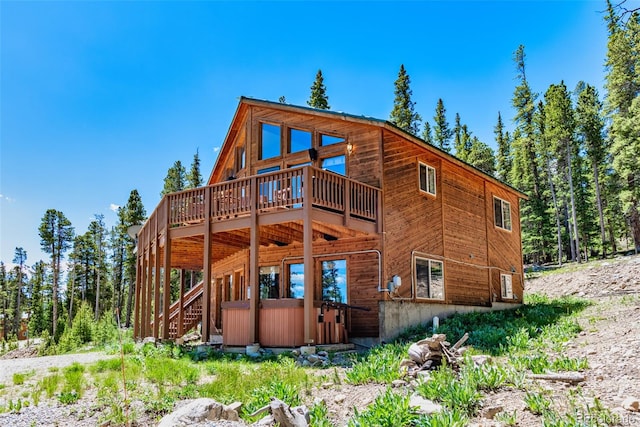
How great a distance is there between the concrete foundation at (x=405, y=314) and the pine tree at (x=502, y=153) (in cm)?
3583

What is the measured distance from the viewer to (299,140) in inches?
624

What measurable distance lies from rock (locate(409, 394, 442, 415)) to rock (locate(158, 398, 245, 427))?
208 centimetres

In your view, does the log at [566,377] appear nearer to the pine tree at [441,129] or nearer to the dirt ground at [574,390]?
the dirt ground at [574,390]

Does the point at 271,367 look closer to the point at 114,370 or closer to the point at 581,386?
the point at 114,370

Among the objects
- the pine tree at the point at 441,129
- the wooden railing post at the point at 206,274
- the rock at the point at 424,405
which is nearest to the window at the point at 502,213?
the wooden railing post at the point at 206,274

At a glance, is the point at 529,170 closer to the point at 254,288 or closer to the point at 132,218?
the point at 132,218

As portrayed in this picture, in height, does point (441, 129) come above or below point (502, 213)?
above

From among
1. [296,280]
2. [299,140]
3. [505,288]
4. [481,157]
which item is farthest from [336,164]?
[481,157]

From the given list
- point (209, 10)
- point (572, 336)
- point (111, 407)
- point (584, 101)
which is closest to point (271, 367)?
point (111, 407)

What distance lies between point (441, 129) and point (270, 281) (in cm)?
3779

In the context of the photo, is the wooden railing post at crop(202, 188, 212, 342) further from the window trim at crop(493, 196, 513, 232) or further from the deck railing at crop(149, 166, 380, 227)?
the window trim at crop(493, 196, 513, 232)

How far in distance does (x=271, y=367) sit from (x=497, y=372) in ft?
13.4

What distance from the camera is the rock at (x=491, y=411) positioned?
5.62m

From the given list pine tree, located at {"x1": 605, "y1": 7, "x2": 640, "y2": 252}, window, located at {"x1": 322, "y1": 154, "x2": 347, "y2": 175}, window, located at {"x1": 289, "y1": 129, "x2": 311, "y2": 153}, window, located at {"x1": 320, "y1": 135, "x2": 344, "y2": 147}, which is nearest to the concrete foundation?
window, located at {"x1": 322, "y1": 154, "x2": 347, "y2": 175}
